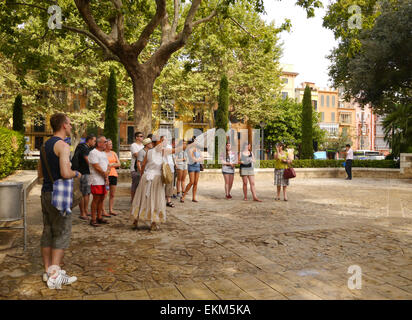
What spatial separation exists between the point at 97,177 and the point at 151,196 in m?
1.30

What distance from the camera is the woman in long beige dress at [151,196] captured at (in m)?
6.71

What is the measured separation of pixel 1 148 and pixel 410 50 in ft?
76.3

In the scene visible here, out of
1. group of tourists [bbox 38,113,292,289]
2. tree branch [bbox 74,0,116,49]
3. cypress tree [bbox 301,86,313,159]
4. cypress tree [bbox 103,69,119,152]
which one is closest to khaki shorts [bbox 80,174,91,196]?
group of tourists [bbox 38,113,292,289]

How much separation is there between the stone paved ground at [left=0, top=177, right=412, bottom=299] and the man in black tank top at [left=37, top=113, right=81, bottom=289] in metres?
0.18

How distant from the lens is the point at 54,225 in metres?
4.12

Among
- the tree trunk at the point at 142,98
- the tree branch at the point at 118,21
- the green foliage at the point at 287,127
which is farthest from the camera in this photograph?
the green foliage at the point at 287,127

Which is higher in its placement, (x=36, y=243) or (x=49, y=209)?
(x=49, y=209)

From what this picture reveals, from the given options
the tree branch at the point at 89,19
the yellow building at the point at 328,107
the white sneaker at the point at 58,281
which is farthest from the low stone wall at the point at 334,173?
the yellow building at the point at 328,107

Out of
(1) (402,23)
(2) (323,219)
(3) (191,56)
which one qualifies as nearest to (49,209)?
(2) (323,219)

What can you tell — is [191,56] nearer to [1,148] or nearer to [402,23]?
[1,148]

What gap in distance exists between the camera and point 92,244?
18.9 feet

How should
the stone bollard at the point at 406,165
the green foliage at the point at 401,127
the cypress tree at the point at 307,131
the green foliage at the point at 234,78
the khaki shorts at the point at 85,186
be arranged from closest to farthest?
the khaki shorts at the point at 85,186
the stone bollard at the point at 406,165
the green foliage at the point at 401,127
the cypress tree at the point at 307,131
the green foliage at the point at 234,78
